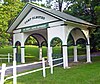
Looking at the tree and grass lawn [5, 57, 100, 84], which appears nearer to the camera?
grass lawn [5, 57, 100, 84]

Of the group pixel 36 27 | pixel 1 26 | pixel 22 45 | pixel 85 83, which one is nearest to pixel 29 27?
pixel 36 27

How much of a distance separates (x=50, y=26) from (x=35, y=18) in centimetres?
243

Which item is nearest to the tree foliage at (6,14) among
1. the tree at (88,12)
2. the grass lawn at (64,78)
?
the tree at (88,12)

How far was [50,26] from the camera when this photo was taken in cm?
1894

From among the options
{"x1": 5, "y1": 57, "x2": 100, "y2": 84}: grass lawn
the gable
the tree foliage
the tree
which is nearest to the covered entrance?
the gable

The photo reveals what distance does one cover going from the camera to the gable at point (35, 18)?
19.3 meters

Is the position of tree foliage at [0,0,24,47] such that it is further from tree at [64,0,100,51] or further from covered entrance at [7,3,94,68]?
tree at [64,0,100,51]

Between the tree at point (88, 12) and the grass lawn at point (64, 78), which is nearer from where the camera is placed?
the grass lawn at point (64, 78)

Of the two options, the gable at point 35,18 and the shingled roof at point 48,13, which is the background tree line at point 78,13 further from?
→ the gable at point 35,18

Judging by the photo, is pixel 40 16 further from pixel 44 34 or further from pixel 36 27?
pixel 44 34

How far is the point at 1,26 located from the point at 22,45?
3868mm

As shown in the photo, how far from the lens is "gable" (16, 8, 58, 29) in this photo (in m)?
19.3

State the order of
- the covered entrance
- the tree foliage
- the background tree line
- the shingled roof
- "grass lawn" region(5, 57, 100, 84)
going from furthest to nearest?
1. the tree foliage
2. the background tree line
3. the shingled roof
4. the covered entrance
5. "grass lawn" region(5, 57, 100, 84)

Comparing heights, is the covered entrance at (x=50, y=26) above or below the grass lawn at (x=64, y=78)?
above
